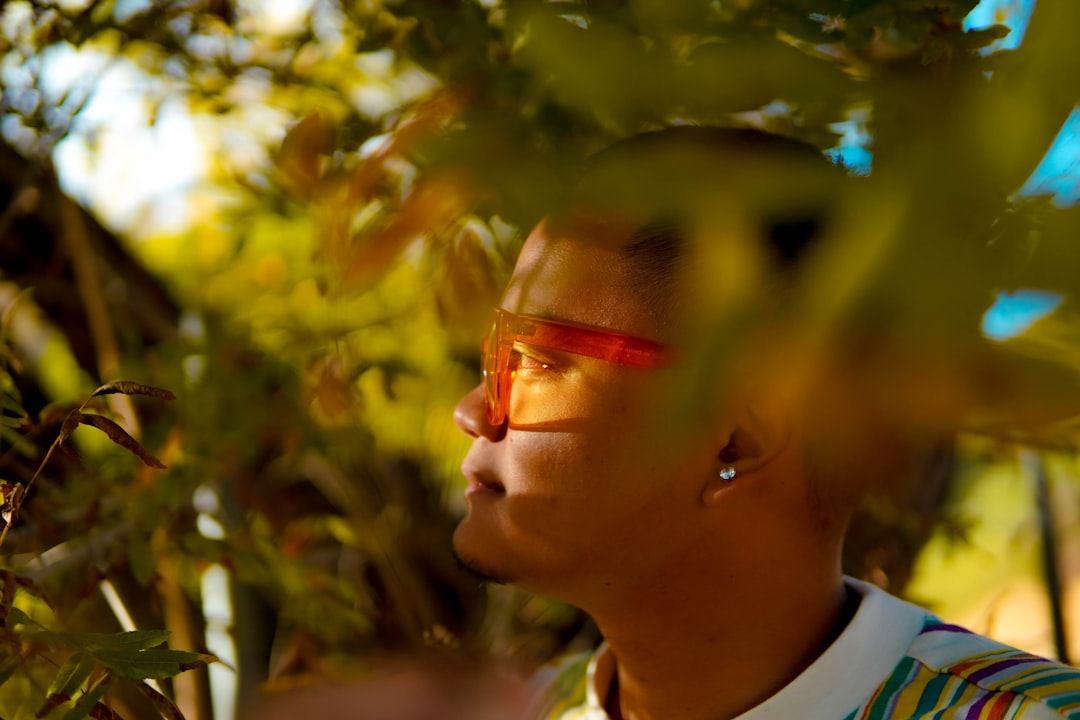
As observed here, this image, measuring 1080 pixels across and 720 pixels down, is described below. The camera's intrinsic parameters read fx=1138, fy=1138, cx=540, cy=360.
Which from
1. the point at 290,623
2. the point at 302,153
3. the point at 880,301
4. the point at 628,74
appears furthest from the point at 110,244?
the point at 880,301

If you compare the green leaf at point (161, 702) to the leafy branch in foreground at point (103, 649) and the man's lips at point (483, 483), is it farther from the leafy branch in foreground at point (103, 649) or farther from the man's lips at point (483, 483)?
the man's lips at point (483, 483)

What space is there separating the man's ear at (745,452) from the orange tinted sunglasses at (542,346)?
0.15m

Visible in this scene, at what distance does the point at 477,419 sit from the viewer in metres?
1.63

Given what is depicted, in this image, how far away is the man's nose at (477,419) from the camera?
5.29ft

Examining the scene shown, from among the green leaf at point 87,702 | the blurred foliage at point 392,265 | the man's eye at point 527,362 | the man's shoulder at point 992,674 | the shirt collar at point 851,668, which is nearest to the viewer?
the blurred foliage at point 392,265

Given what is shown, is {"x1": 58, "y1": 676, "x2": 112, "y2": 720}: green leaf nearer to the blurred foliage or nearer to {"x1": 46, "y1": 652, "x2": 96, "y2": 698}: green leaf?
{"x1": 46, "y1": 652, "x2": 96, "y2": 698}: green leaf

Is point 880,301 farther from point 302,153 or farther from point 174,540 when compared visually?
point 174,540

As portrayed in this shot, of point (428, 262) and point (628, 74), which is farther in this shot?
point (428, 262)

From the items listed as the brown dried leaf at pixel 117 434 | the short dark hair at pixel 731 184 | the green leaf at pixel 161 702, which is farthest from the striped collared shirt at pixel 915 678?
the brown dried leaf at pixel 117 434

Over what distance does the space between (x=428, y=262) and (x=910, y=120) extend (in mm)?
1336

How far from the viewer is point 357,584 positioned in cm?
269

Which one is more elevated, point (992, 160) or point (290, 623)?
point (992, 160)

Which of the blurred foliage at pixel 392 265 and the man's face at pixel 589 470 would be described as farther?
the man's face at pixel 589 470

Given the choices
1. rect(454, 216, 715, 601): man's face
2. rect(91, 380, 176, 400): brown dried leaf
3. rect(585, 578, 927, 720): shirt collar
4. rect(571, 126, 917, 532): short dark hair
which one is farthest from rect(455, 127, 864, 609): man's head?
rect(91, 380, 176, 400): brown dried leaf
